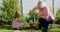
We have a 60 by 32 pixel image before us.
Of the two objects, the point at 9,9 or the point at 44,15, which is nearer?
the point at 44,15

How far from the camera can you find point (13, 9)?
22.2 ft

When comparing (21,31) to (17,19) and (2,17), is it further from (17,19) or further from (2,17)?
(2,17)

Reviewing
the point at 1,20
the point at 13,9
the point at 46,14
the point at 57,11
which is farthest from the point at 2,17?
the point at 46,14

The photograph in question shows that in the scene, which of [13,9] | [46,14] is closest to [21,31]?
[46,14]

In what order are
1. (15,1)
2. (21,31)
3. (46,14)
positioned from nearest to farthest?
1. (46,14)
2. (21,31)
3. (15,1)

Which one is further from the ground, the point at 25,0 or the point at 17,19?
the point at 25,0

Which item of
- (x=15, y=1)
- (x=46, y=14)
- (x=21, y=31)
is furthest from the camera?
(x=15, y=1)

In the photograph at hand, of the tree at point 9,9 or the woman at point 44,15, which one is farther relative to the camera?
the tree at point 9,9

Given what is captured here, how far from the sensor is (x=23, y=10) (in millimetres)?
6938

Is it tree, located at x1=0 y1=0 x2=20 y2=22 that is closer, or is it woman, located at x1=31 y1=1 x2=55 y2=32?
woman, located at x1=31 y1=1 x2=55 y2=32

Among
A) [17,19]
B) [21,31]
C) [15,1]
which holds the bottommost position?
[21,31]

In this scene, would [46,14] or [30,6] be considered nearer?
[46,14]

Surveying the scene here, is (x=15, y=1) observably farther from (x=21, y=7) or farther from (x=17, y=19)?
(x=17, y=19)

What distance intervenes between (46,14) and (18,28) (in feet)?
3.89
